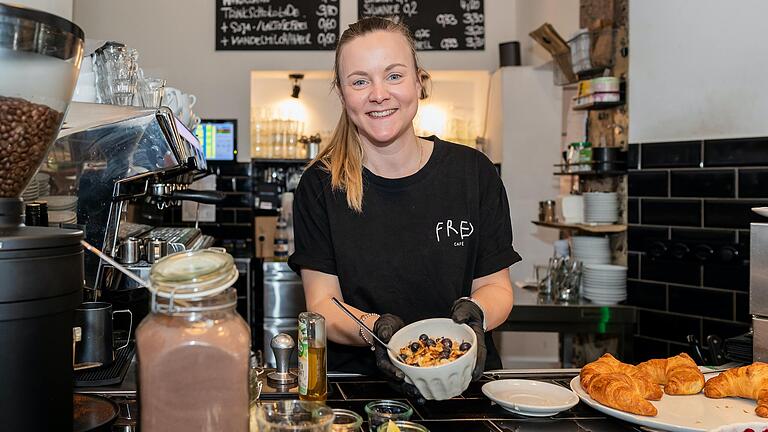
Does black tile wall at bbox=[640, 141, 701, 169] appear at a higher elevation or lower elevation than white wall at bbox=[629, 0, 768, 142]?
lower

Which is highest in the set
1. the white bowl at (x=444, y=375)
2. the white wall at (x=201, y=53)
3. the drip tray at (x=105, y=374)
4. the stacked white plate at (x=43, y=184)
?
the white wall at (x=201, y=53)

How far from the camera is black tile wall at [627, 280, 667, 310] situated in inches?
125

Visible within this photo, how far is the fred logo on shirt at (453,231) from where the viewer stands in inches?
72.7

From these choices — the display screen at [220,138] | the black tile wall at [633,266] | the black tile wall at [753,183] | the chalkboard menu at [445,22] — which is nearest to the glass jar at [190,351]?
the black tile wall at [753,183]

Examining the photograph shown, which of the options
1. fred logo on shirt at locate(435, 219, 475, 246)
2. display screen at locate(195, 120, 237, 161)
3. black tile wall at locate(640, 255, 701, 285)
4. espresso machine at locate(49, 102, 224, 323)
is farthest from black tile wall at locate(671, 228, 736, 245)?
display screen at locate(195, 120, 237, 161)

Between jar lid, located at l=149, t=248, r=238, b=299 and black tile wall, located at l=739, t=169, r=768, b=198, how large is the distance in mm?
2397

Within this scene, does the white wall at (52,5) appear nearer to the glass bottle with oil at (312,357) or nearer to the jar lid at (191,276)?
the glass bottle with oil at (312,357)

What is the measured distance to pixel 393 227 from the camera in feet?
6.07

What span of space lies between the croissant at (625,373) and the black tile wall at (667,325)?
5.71 feet

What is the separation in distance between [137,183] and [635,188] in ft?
7.20

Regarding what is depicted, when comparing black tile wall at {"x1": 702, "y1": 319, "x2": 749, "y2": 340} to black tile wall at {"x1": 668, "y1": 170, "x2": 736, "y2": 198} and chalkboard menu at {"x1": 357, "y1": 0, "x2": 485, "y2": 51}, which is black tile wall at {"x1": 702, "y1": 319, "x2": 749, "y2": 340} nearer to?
black tile wall at {"x1": 668, "y1": 170, "x2": 736, "y2": 198}

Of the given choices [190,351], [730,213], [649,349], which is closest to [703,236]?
[730,213]

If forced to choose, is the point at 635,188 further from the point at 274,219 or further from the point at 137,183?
the point at 274,219

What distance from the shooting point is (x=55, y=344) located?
891 millimetres
